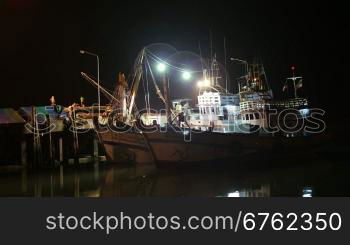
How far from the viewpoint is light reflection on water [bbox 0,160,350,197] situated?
13.0 metres

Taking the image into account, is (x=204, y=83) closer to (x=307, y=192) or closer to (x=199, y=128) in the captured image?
(x=199, y=128)

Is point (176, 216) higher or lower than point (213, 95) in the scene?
lower

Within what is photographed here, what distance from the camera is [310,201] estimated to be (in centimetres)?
557

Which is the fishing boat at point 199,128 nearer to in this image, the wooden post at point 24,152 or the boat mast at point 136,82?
the boat mast at point 136,82

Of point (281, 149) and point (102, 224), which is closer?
point (102, 224)

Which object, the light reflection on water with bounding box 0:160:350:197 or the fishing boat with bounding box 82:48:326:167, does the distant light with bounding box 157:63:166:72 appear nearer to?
the fishing boat with bounding box 82:48:326:167

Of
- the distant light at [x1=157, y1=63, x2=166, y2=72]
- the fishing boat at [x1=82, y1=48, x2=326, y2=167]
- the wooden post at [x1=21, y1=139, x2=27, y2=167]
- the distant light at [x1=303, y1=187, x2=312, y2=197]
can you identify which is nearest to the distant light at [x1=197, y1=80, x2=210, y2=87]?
the fishing boat at [x1=82, y1=48, x2=326, y2=167]

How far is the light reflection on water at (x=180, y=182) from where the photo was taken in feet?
42.5

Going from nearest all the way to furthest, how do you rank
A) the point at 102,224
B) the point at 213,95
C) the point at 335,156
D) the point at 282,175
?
the point at 102,224 < the point at 282,175 < the point at 213,95 < the point at 335,156

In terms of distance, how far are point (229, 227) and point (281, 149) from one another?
52.6 ft

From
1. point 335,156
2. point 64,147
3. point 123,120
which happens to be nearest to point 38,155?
point 64,147

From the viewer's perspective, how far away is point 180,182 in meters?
14.9

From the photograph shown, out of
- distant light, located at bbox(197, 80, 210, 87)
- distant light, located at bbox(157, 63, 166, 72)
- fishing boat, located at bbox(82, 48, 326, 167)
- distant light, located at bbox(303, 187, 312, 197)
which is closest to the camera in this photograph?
distant light, located at bbox(303, 187, 312, 197)

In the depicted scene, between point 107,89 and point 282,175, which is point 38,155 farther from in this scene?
point 282,175
